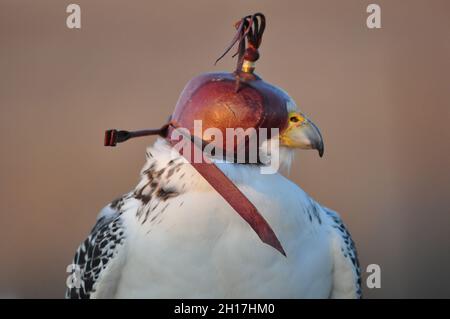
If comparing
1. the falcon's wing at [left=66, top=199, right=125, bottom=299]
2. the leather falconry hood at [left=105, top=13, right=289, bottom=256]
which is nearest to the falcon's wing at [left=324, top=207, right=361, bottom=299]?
the leather falconry hood at [left=105, top=13, right=289, bottom=256]

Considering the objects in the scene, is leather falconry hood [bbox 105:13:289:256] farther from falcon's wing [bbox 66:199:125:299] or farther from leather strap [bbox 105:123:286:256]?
falcon's wing [bbox 66:199:125:299]

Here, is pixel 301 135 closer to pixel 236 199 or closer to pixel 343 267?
pixel 236 199

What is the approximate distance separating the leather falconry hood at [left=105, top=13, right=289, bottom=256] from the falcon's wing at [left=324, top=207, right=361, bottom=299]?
0.23m

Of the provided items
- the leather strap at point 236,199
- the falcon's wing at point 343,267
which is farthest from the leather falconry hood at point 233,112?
the falcon's wing at point 343,267

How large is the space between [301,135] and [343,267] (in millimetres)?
343

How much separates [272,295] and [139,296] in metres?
0.25

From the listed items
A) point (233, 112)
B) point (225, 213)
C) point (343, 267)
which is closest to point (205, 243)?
Answer: point (225, 213)

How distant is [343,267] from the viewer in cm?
150

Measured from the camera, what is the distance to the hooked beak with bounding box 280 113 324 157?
4.31 ft

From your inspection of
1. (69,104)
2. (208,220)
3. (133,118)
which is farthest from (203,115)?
(69,104)

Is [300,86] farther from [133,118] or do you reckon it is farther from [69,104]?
[69,104]

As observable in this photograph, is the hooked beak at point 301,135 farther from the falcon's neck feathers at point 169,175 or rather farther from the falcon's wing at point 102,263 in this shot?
the falcon's wing at point 102,263

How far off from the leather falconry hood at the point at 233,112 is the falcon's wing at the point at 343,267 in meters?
0.23

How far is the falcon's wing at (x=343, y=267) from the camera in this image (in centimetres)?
150
